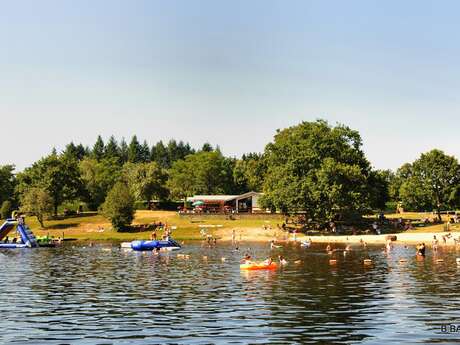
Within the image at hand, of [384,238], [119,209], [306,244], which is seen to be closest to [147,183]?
[119,209]

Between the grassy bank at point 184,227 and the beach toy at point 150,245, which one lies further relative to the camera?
the grassy bank at point 184,227

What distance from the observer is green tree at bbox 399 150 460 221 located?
13825cm

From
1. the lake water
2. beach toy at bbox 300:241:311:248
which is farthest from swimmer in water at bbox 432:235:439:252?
beach toy at bbox 300:241:311:248

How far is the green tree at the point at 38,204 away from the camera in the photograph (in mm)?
147500

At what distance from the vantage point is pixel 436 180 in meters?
140

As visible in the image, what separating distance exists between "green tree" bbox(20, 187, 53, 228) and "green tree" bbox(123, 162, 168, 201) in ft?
119

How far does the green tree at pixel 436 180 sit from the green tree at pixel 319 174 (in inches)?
549

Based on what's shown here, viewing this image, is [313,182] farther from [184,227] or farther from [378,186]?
[184,227]

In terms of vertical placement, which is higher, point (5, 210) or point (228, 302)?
point (5, 210)

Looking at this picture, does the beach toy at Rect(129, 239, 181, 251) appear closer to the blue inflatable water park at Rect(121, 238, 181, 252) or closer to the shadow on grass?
the blue inflatable water park at Rect(121, 238, 181, 252)

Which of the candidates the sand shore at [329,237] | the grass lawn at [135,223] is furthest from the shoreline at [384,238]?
the grass lawn at [135,223]

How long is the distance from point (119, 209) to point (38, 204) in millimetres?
25478

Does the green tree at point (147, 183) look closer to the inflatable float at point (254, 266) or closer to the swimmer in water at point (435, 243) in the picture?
the swimmer in water at point (435, 243)

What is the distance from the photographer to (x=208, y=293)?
50250mm
